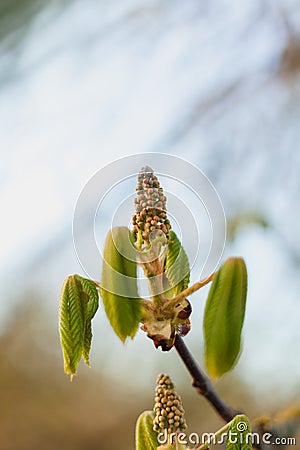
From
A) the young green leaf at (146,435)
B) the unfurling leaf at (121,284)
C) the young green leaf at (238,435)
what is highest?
the unfurling leaf at (121,284)

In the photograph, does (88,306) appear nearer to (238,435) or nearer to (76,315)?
(76,315)

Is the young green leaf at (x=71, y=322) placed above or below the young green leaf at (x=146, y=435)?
above

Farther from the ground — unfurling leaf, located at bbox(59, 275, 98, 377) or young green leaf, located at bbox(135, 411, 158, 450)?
unfurling leaf, located at bbox(59, 275, 98, 377)

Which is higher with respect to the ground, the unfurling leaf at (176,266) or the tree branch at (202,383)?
the unfurling leaf at (176,266)

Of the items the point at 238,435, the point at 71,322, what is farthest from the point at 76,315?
the point at 238,435
